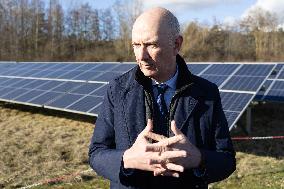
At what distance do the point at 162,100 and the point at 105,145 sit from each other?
378 millimetres

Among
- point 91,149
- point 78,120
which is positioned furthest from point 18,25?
point 91,149

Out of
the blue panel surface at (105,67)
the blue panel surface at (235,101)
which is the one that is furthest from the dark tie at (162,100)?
the blue panel surface at (105,67)

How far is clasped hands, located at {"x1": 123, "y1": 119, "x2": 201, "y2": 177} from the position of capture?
5.70 ft

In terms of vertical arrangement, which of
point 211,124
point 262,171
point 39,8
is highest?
point 39,8

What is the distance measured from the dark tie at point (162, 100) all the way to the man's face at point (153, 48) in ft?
0.22

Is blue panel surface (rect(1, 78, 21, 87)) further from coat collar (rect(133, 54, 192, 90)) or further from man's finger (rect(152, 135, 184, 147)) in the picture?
man's finger (rect(152, 135, 184, 147))

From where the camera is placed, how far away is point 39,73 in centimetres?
1595

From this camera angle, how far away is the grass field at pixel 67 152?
705 cm

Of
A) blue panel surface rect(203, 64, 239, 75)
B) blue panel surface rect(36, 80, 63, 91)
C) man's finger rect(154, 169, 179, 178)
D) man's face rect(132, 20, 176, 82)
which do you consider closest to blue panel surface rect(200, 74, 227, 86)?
blue panel surface rect(203, 64, 239, 75)

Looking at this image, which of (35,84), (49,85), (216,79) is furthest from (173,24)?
(35,84)

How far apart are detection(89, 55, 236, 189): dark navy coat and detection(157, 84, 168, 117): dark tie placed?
0.05 meters

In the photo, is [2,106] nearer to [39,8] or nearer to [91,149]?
[91,149]

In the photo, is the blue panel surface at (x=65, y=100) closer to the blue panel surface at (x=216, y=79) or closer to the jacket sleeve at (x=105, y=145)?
the blue panel surface at (x=216, y=79)

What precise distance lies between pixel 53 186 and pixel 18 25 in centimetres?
4210
